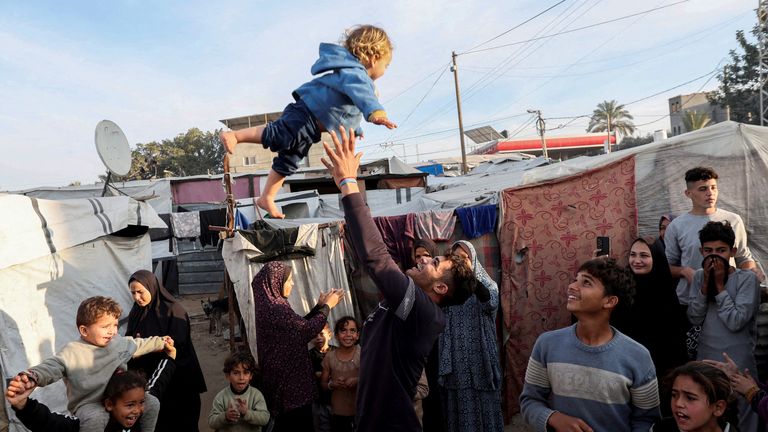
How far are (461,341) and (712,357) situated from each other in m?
1.58

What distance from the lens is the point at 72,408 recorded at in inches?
96.5

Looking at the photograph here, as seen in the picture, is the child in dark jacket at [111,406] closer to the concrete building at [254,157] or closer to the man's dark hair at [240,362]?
the man's dark hair at [240,362]

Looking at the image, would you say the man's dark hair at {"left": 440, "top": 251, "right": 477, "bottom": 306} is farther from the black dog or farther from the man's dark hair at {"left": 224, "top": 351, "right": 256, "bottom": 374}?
the black dog

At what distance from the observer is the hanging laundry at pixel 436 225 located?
15.2 feet

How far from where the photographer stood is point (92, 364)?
2.44m

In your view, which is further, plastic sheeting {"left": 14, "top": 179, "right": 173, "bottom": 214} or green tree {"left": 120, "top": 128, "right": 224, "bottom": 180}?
green tree {"left": 120, "top": 128, "right": 224, "bottom": 180}

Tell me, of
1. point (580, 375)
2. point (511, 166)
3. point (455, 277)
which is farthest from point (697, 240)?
point (511, 166)

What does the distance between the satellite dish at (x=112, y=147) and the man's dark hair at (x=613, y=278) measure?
4.92 meters

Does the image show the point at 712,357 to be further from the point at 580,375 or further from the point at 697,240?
the point at 580,375

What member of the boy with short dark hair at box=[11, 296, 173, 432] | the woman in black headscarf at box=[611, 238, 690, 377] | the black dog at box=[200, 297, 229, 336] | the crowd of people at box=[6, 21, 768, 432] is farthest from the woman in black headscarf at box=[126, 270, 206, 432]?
the black dog at box=[200, 297, 229, 336]

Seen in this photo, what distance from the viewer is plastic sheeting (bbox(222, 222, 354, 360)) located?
438 cm

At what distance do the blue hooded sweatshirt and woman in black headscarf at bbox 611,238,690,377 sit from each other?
7.47ft

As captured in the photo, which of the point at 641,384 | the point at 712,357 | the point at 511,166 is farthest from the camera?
the point at 511,166

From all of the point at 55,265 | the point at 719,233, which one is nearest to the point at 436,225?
the point at 719,233
